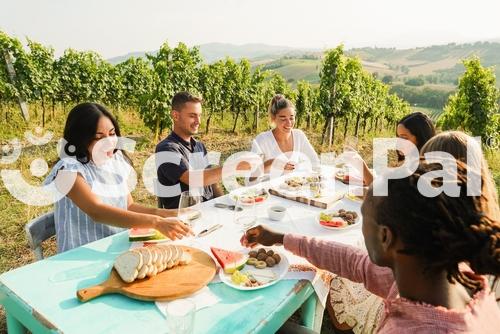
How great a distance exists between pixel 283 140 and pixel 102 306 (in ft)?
11.6

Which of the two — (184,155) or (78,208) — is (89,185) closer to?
(78,208)

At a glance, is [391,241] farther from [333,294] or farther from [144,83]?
[144,83]

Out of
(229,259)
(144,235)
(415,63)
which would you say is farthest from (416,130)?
(415,63)

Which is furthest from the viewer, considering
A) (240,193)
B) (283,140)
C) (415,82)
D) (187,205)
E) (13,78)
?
(415,82)

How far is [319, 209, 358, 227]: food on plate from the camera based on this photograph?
242 cm

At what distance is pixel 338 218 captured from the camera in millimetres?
2512

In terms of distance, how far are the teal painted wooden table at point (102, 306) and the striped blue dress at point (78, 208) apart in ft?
1.93

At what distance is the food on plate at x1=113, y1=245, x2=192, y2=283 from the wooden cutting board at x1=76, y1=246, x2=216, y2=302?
3 centimetres

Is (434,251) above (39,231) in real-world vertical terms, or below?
above

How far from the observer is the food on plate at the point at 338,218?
7.93 feet

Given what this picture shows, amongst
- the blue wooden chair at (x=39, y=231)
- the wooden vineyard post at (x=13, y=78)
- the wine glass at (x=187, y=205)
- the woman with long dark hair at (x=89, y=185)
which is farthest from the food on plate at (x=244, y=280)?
the wooden vineyard post at (x=13, y=78)

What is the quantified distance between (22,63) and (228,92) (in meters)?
6.13

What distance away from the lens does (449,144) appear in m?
2.48

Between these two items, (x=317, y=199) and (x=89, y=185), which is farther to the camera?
(x=317, y=199)
